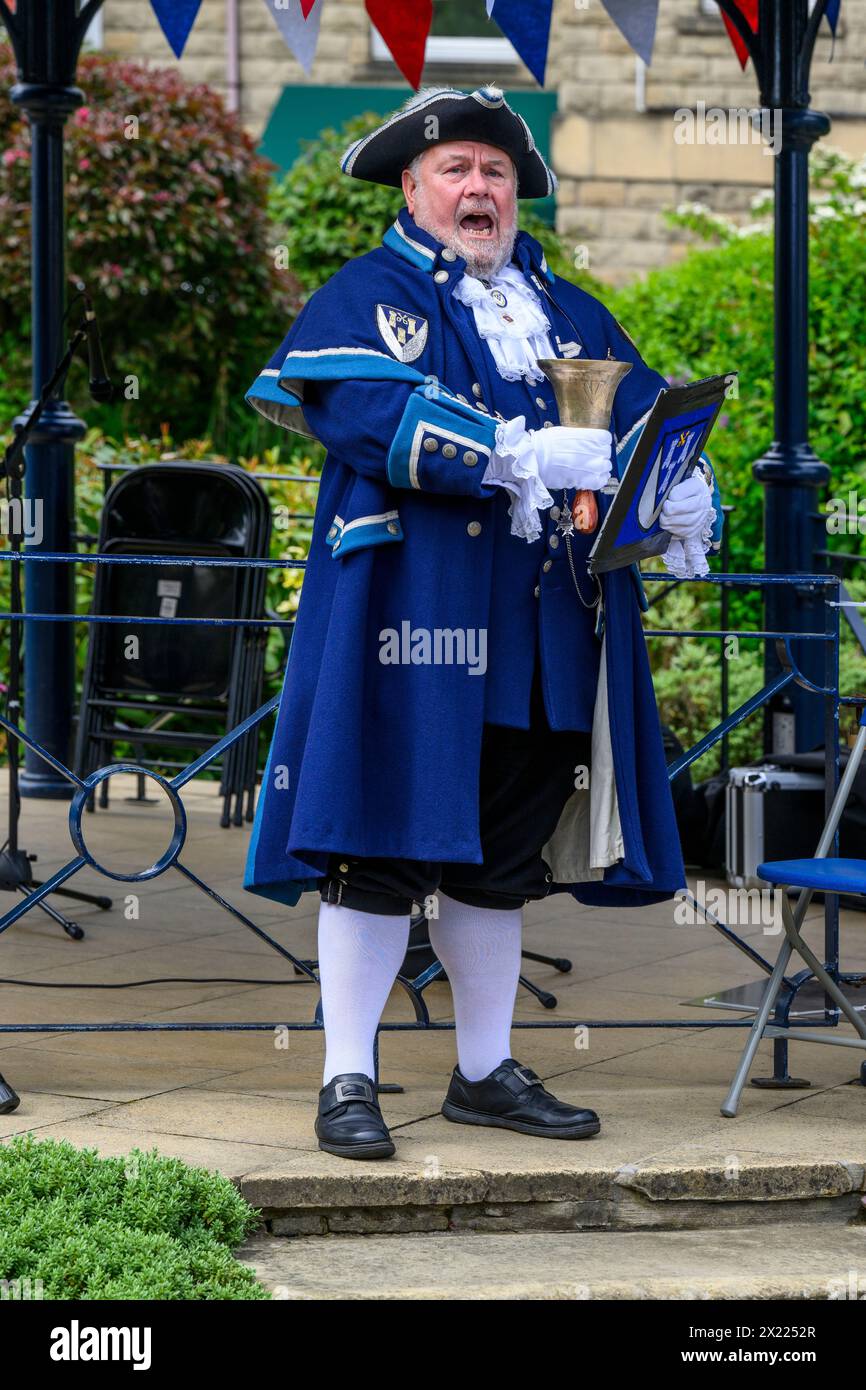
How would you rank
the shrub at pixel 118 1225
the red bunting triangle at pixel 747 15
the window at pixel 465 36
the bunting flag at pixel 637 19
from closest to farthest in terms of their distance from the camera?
1. the shrub at pixel 118 1225
2. the bunting flag at pixel 637 19
3. the red bunting triangle at pixel 747 15
4. the window at pixel 465 36

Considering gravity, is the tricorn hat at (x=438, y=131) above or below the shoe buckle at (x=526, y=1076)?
above

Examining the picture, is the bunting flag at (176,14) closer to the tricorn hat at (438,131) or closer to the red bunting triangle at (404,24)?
the red bunting triangle at (404,24)

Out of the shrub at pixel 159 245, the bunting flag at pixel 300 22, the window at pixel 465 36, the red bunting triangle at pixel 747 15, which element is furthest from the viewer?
the window at pixel 465 36

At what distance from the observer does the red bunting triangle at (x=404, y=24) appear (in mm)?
5594

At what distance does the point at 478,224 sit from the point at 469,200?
5 centimetres

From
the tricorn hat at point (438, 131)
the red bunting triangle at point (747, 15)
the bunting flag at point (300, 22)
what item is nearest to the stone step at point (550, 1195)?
the tricorn hat at point (438, 131)

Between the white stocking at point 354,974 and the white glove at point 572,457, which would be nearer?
the white glove at point 572,457

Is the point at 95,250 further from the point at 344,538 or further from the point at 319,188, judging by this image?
the point at 344,538

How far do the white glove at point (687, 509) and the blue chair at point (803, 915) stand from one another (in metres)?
0.67

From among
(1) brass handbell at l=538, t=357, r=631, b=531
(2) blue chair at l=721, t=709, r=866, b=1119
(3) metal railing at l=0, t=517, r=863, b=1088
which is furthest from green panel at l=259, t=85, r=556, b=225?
(1) brass handbell at l=538, t=357, r=631, b=531

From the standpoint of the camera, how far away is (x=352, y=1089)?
362 cm

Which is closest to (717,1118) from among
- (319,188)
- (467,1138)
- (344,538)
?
(467,1138)

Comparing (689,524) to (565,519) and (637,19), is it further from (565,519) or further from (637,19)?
(637,19)

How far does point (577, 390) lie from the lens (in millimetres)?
3451
